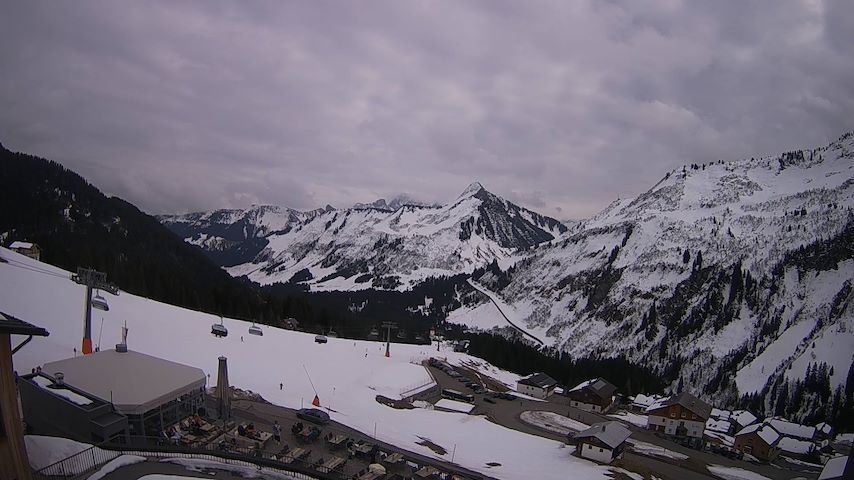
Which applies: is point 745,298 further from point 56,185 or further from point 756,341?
point 56,185

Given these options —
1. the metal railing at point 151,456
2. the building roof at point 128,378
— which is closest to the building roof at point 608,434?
the metal railing at point 151,456

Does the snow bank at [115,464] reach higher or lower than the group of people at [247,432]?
higher

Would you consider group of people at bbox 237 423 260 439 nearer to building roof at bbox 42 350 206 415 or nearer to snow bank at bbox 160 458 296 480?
building roof at bbox 42 350 206 415

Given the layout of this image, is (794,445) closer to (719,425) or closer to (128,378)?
(719,425)

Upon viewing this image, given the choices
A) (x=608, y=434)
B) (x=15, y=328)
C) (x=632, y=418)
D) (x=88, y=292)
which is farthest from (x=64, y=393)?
(x=632, y=418)

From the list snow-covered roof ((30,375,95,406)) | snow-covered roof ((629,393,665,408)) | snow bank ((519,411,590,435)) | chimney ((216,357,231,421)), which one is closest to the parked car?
chimney ((216,357,231,421))

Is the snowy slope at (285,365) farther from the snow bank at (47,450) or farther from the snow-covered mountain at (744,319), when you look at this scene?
the snow-covered mountain at (744,319)
